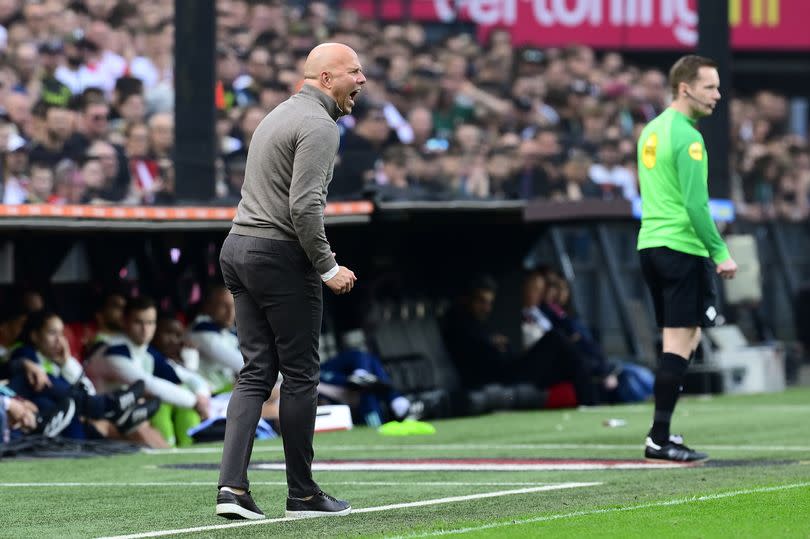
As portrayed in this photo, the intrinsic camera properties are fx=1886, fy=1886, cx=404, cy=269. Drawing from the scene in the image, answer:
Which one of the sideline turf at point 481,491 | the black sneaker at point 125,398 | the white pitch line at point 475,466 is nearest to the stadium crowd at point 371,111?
the black sneaker at point 125,398

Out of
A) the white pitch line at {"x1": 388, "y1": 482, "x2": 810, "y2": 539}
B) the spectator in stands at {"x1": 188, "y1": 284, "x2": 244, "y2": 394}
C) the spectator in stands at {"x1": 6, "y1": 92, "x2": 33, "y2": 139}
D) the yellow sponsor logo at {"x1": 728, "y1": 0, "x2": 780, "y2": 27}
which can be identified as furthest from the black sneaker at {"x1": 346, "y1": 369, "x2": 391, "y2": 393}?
the yellow sponsor logo at {"x1": 728, "y1": 0, "x2": 780, "y2": 27}

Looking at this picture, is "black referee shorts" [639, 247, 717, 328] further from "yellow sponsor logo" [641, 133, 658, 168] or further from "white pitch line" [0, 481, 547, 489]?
"white pitch line" [0, 481, 547, 489]

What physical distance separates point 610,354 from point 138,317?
8775 millimetres

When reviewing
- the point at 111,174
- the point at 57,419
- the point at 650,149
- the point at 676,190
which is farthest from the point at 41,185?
the point at 676,190

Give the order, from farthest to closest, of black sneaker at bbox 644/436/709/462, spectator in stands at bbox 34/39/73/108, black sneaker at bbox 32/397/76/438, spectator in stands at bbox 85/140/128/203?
spectator in stands at bbox 34/39/73/108 < spectator in stands at bbox 85/140/128/203 < black sneaker at bbox 32/397/76/438 < black sneaker at bbox 644/436/709/462

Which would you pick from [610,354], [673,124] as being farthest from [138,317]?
[610,354]

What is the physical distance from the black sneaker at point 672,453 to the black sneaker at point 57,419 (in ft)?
13.2

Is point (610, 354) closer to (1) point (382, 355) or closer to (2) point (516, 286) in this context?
(2) point (516, 286)

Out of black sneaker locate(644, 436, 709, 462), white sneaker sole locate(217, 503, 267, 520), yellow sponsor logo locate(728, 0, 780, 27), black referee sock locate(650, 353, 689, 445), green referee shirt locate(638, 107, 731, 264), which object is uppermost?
yellow sponsor logo locate(728, 0, 780, 27)

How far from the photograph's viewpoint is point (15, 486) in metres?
8.88

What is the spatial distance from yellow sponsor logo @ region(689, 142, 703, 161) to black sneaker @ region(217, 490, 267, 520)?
134 inches

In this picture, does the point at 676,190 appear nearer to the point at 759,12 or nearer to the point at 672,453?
the point at 672,453

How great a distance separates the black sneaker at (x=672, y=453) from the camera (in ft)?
30.1

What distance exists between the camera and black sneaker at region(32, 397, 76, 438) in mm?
11461
